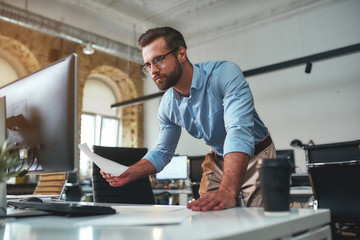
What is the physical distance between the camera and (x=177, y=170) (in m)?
5.29

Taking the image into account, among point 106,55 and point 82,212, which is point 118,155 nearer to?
point 82,212

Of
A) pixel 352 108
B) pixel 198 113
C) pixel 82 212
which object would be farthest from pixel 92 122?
pixel 82 212

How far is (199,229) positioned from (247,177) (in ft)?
3.41

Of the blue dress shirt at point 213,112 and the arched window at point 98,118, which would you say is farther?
the arched window at point 98,118

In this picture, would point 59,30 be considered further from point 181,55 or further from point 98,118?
point 181,55

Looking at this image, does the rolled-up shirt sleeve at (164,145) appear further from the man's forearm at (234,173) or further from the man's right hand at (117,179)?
the man's forearm at (234,173)

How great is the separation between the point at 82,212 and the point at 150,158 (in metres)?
0.66

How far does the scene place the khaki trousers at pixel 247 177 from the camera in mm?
1568

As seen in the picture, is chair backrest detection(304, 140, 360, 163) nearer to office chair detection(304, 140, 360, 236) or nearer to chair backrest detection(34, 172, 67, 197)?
office chair detection(304, 140, 360, 236)

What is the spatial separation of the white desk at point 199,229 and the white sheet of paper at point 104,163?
15.3 inches

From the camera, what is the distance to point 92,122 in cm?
782

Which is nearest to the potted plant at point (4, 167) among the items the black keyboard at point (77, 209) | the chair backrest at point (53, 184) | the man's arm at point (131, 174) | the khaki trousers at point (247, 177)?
the black keyboard at point (77, 209)

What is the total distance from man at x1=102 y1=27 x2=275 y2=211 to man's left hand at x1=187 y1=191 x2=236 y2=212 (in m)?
0.26

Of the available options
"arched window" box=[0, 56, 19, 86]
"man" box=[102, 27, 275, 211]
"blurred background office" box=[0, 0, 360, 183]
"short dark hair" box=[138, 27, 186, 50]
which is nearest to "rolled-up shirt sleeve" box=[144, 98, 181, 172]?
"man" box=[102, 27, 275, 211]
